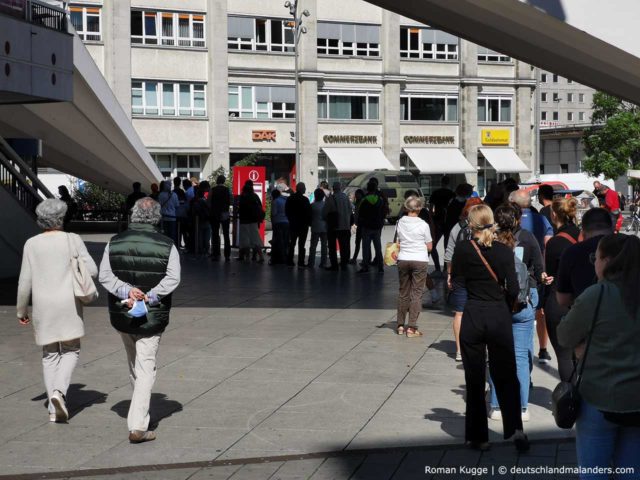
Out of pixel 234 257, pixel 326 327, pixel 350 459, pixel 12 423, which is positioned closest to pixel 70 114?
pixel 234 257

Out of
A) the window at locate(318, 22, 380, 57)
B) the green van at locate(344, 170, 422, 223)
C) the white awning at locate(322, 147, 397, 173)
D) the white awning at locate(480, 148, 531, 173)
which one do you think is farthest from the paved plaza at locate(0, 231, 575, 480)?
the white awning at locate(480, 148, 531, 173)

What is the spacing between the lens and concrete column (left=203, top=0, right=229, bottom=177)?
55031 mm

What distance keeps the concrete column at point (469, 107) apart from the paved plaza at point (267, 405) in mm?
48639

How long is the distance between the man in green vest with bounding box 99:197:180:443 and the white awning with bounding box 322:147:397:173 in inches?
1965

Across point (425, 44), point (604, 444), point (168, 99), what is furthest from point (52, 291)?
point (425, 44)

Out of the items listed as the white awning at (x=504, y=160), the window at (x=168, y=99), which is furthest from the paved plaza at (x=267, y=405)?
the white awning at (x=504, y=160)

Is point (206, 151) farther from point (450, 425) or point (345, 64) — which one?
point (450, 425)

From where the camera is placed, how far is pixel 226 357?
11.6 meters

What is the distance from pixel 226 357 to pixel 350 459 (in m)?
4.36

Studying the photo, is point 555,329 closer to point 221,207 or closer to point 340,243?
point 340,243

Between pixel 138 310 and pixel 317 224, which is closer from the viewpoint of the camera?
pixel 138 310

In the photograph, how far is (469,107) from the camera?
6278cm

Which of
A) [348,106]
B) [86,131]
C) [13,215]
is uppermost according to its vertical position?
[348,106]

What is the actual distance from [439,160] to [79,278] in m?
53.8
